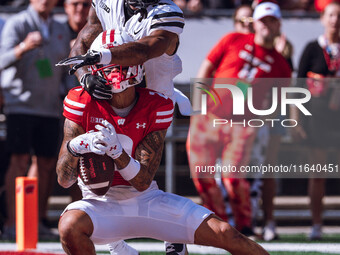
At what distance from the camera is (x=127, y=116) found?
424 cm

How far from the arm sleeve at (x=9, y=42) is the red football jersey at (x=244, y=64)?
1530 mm

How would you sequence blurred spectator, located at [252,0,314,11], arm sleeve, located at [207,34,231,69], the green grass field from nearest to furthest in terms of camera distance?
the green grass field, arm sleeve, located at [207,34,231,69], blurred spectator, located at [252,0,314,11]

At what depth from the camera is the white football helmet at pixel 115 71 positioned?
411cm

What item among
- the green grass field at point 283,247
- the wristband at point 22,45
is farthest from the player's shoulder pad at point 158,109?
the wristband at point 22,45

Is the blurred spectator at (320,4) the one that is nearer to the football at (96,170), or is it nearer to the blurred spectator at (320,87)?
the blurred spectator at (320,87)

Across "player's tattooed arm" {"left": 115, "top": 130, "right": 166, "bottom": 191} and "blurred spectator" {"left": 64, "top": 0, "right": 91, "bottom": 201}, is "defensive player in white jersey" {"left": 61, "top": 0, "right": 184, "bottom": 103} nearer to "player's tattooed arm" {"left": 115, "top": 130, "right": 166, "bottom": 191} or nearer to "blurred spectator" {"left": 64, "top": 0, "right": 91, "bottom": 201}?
"player's tattooed arm" {"left": 115, "top": 130, "right": 166, "bottom": 191}

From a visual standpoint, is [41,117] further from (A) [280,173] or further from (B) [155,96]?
(B) [155,96]

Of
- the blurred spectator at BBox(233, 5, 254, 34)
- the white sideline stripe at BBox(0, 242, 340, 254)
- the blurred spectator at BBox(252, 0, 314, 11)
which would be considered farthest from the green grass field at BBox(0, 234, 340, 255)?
the blurred spectator at BBox(252, 0, 314, 11)

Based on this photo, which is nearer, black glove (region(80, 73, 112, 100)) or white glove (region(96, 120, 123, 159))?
white glove (region(96, 120, 123, 159))

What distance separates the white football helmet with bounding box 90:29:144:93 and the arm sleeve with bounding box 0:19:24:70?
111 inches

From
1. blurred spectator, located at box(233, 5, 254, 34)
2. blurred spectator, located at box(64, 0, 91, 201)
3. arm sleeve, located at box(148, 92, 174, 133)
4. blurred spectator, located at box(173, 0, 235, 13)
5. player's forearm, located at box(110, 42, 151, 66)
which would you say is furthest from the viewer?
blurred spectator, located at box(173, 0, 235, 13)

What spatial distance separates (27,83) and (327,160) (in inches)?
101

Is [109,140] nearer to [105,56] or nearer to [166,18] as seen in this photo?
[105,56]

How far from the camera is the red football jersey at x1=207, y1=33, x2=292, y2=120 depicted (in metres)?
6.79
